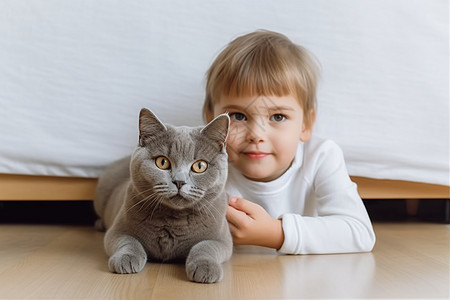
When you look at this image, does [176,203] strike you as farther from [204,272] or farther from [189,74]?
[189,74]

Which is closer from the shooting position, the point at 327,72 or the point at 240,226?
the point at 240,226

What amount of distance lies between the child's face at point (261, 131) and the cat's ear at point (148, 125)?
35cm

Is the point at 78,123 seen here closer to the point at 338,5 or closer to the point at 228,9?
the point at 228,9

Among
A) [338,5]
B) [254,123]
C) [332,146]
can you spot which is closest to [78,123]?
[254,123]

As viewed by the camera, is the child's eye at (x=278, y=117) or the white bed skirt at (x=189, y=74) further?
the white bed skirt at (x=189, y=74)

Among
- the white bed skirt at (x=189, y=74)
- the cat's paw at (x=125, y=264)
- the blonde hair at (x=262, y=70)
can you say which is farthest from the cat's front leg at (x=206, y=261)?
the white bed skirt at (x=189, y=74)

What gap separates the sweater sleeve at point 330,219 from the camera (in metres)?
1.33

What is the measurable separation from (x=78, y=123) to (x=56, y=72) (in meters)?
0.16

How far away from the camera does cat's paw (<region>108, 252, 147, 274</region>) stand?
3.49 feet

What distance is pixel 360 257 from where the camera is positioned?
1.33m

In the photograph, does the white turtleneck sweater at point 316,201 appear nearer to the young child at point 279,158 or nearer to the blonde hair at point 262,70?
the young child at point 279,158

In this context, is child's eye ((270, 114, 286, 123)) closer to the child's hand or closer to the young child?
the young child

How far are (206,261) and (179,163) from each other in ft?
0.65

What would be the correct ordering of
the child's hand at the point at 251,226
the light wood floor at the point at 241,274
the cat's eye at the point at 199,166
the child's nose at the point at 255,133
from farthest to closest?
the child's nose at the point at 255,133 → the child's hand at the point at 251,226 → the cat's eye at the point at 199,166 → the light wood floor at the point at 241,274
